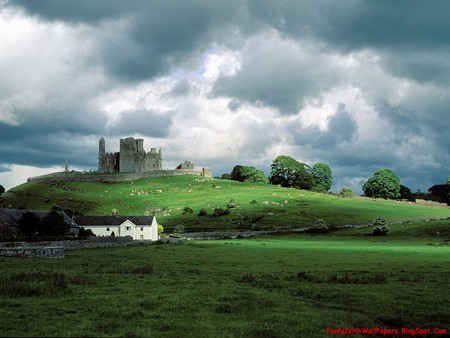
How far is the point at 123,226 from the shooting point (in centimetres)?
10519

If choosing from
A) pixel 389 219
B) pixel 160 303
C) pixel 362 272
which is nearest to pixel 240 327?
pixel 160 303

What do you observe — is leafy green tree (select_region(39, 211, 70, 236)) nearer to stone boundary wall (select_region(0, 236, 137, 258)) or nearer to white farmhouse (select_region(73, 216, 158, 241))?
stone boundary wall (select_region(0, 236, 137, 258))

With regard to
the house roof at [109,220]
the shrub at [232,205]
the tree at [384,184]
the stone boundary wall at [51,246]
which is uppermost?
the tree at [384,184]

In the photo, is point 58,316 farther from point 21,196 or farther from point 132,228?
point 21,196

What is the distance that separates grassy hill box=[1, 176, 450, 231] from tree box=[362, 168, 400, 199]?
20.4 metres

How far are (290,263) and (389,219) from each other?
82551 mm

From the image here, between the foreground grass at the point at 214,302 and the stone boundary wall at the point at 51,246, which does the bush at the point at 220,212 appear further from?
the foreground grass at the point at 214,302

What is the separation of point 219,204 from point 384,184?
73004 mm

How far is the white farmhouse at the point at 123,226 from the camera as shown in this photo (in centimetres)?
10350

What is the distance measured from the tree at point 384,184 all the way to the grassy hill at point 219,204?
20365 mm

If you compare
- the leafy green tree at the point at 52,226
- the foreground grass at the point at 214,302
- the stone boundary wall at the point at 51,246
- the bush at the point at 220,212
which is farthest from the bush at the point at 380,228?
the leafy green tree at the point at 52,226

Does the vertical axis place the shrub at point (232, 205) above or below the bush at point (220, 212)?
above

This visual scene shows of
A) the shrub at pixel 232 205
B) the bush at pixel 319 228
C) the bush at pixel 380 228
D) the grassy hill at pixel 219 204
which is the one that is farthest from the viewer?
the shrub at pixel 232 205

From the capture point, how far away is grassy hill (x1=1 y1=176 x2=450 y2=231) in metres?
123
